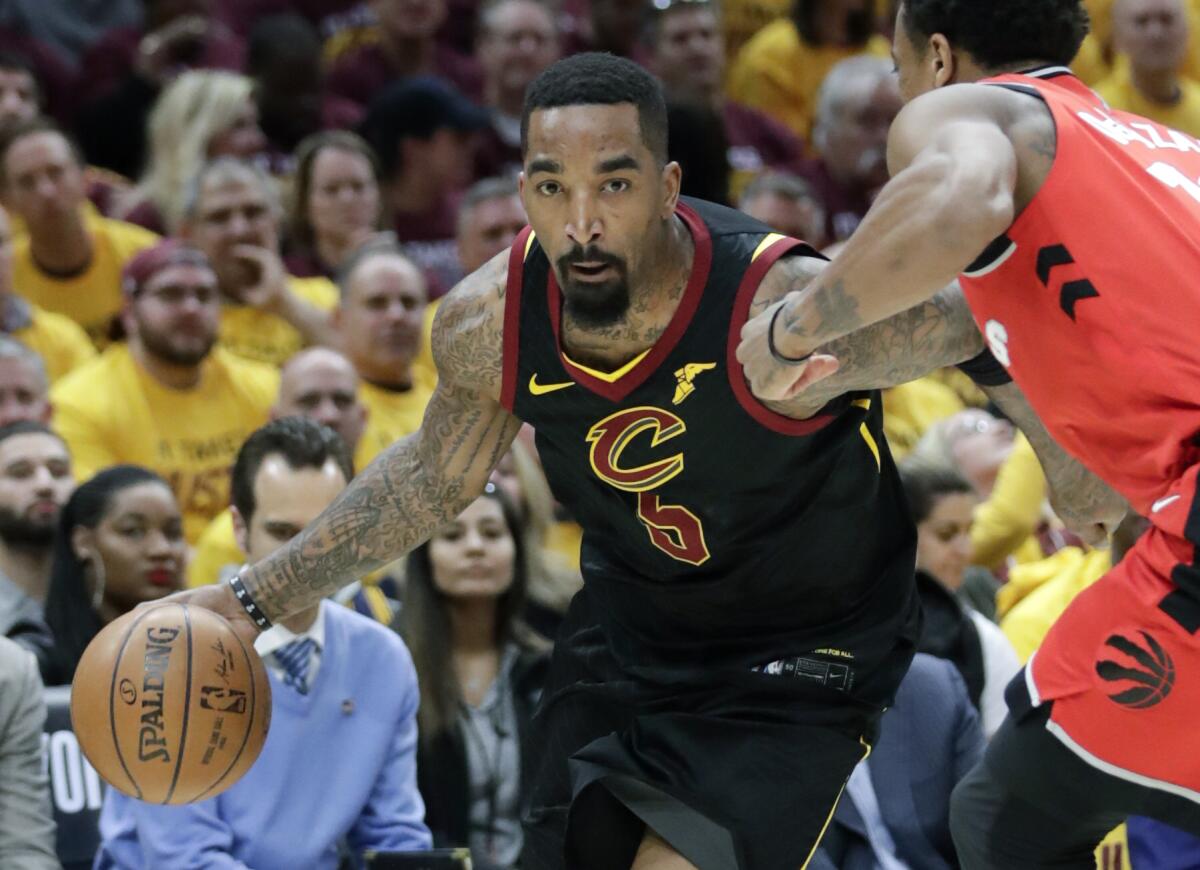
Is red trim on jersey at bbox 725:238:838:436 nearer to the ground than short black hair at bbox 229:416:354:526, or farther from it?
farther from it

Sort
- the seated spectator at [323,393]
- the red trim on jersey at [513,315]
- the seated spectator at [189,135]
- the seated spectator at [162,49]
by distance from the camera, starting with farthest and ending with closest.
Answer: the seated spectator at [162,49] → the seated spectator at [189,135] → the seated spectator at [323,393] → the red trim on jersey at [513,315]

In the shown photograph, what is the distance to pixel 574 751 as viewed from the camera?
3.82 meters

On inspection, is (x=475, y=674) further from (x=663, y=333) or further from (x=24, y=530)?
(x=663, y=333)

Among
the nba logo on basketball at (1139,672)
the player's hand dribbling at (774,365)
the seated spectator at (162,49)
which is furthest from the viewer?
the seated spectator at (162,49)

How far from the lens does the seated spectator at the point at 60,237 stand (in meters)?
7.34

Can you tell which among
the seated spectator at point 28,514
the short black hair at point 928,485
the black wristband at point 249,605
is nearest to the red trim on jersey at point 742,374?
the black wristband at point 249,605

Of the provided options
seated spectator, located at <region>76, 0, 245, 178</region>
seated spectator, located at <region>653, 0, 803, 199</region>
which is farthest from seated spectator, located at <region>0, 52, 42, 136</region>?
seated spectator, located at <region>653, 0, 803, 199</region>

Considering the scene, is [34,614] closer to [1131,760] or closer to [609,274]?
[609,274]

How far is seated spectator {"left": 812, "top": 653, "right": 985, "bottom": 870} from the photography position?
475 cm

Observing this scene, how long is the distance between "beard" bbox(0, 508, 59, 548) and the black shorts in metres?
2.46

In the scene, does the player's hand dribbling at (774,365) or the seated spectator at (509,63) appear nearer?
the player's hand dribbling at (774,365)

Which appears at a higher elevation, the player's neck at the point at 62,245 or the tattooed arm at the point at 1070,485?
the tattooed arm at the point at 1070,485

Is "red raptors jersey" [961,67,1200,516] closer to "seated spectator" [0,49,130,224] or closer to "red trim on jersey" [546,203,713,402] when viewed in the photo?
"red trim on jersey" [546,203,713,402]

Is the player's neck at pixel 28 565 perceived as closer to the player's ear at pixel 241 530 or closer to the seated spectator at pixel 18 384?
the seated spectator at pixel 18 384
